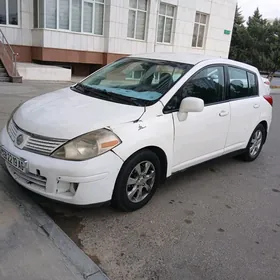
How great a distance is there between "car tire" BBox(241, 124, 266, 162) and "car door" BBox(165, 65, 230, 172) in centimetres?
98

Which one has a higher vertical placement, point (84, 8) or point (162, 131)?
point (84, 8)

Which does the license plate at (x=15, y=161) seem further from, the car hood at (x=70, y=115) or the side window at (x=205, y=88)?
the side window at (x=205, y=88)

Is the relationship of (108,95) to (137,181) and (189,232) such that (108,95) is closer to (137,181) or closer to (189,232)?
(137,181)

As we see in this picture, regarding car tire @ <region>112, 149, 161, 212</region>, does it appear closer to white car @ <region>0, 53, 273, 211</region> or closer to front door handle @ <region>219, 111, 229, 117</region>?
white car @ <region>0, 53, 273, 211</region>

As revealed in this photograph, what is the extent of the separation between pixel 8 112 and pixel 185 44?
15774mm

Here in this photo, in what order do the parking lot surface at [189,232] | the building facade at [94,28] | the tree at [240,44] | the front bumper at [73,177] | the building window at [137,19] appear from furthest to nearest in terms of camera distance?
the tree at [240,44], the building window at [137,19], the building facade at [94,28], the front bumper at [73,177], the parking lot surface at [189,232]

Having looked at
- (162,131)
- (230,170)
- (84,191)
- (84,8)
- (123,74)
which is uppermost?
(84,8)

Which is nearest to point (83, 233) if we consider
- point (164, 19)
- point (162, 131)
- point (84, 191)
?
point (84, 191)

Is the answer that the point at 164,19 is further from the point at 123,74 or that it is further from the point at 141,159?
the point at 141,159

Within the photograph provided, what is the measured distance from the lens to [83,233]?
3.02 meters

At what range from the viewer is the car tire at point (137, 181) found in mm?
3146

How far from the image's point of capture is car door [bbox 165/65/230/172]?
367 cm

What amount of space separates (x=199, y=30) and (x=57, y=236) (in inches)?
819

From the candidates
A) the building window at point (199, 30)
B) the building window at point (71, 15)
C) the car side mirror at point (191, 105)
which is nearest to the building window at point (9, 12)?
the building window at point (71, 15)
